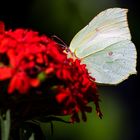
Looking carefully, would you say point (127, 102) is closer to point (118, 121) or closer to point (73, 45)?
point (118, 121)

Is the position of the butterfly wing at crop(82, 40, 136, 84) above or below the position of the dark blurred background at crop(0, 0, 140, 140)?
above

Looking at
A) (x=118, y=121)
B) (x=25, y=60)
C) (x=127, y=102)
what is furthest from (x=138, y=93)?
(x=25, y=60)

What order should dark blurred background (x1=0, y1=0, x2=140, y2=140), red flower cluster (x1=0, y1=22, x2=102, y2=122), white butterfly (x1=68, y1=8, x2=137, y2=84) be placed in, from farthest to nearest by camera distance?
1. dark blurred background (x1=0, y1=0, x2=140, y2=140)
2. white butterfly (x1=68, y1=8, x2=137, y2=84)
3. red flower cluster (x1=0, y1=22, x2=102, y2=122)

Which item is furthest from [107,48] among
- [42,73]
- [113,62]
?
[42,73]

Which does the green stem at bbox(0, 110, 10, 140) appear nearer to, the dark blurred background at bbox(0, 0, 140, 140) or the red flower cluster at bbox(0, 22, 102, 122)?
the red flower cluster at bbox(0, 22, 102, 122)

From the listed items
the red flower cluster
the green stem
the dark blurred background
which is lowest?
the dark blurred background

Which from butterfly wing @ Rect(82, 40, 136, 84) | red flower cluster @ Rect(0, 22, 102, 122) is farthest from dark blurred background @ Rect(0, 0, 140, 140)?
red flower cluster @ Rect(0, 22, 102, 122)

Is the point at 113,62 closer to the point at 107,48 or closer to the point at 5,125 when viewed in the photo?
the point at 107,48

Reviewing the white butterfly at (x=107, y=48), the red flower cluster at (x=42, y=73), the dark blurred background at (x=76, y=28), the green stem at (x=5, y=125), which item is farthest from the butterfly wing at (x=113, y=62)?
the dark blurred background at (x=76, y=28)
